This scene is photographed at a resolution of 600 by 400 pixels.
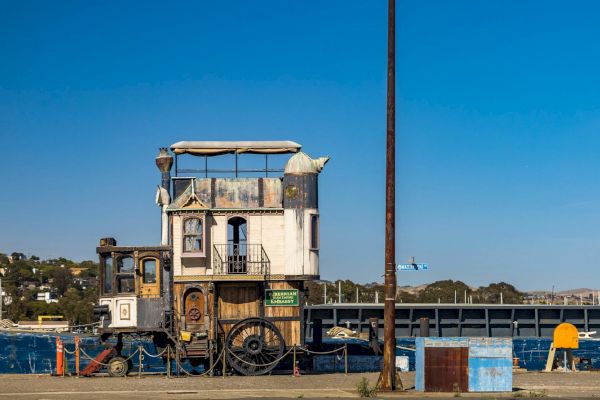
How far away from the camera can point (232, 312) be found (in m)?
41.5

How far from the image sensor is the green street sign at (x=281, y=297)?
41.3 meters

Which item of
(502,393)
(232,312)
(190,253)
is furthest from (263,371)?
(502,393)

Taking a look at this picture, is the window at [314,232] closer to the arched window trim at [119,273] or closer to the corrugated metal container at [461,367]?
the arched window trim at [119,273]

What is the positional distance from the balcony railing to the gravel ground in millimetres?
4306

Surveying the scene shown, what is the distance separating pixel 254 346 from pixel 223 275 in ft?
10.0

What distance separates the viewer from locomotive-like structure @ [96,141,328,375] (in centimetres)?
4081

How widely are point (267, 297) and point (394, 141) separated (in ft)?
37.3

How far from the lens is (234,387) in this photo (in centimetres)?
3531

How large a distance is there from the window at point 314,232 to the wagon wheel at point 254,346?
358cm

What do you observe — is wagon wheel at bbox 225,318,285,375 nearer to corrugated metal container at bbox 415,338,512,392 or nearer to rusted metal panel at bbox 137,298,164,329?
rusted metal panel at bbox 137,298,164,329

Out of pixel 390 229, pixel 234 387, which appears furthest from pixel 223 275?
pixel 390 229

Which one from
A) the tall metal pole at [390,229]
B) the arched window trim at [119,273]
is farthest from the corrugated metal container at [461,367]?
the arched window trim at [119,273]

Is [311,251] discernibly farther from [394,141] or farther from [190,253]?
[394,141]

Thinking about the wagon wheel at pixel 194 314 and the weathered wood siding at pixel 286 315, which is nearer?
the wagon wheel at pixel 194 314
